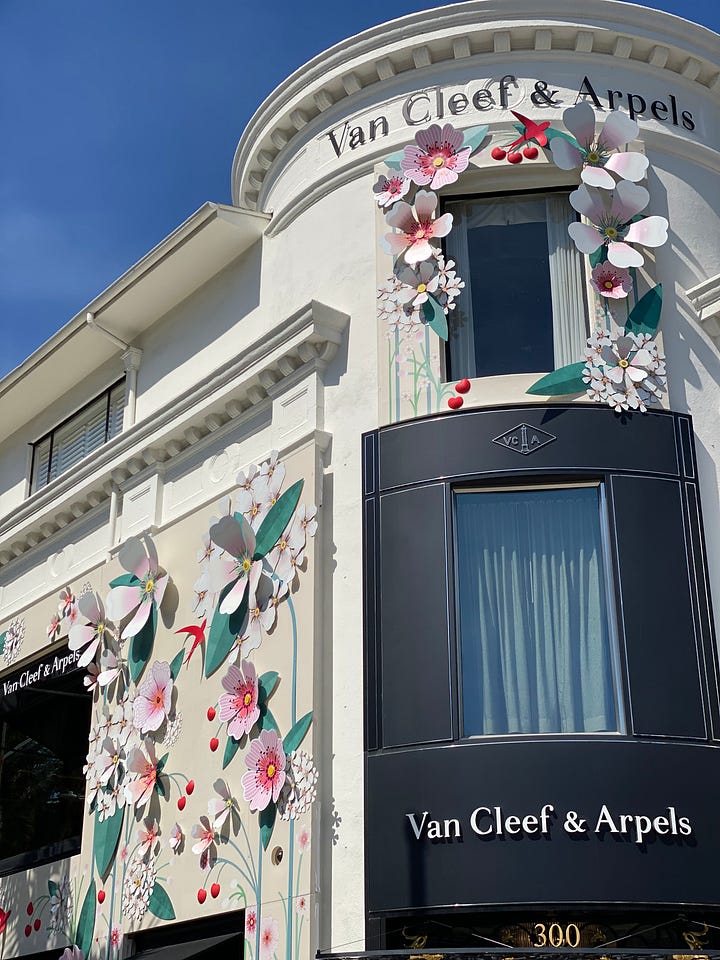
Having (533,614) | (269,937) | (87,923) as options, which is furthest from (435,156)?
(87,923)

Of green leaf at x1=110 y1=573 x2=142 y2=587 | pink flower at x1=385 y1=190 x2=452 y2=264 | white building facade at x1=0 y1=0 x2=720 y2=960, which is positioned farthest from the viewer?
green leaf at x1=110 y1=573 x2=142 y2=587

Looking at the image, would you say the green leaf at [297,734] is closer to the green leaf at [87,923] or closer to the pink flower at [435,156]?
the green leaf at [87,923]

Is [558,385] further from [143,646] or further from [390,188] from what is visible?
[143,646]

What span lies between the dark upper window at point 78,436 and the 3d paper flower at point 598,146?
7690 mm

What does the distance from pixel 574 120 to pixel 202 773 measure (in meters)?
8.03

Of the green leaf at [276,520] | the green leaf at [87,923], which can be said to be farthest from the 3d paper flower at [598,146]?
the green leaf at [87,923]

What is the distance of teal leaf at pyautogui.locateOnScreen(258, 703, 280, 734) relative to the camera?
539 inches

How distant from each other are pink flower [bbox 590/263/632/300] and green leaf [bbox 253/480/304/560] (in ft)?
12.3

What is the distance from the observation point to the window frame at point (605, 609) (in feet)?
40.4

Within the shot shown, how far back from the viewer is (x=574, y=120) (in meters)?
14.5

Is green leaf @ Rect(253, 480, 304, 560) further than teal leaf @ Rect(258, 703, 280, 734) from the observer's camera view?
Yes

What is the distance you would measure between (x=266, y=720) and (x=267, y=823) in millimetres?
1048

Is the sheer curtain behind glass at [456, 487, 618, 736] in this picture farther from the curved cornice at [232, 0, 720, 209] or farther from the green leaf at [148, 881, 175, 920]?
the curved cornice at [232, 0, 720, 209]

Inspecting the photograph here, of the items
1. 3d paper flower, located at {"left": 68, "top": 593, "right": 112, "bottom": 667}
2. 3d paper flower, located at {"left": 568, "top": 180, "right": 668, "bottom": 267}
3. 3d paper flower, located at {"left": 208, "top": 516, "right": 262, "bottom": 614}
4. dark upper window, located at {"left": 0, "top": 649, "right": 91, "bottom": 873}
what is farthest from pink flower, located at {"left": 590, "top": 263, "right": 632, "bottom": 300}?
dark upper window, located at {"left": 0, "top": 649, "right": 91, "bottom": 873}
